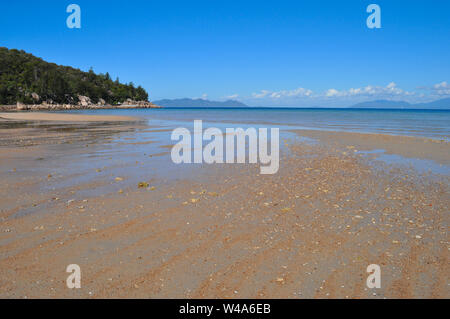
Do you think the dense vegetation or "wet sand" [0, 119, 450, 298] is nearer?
"wet sand" [0, 119, 450, 298]

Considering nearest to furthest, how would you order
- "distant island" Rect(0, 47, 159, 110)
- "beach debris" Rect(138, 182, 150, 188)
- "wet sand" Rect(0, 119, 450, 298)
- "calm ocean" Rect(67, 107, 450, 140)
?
1. "wet sand" Rect(0, 119, 450, 298)
2. "beach debris" Rect(138, 182, 150, 188)
3. "calm ocean" Rect(67, 107, 450, 140)
4. "distant island" Rect(0, 47, 159, 110)

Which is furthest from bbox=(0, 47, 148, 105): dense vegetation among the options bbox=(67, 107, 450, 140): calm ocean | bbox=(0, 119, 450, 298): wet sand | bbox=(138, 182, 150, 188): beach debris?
bbox=(0, 119, 450, 298): wet sand

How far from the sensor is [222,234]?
577 centimetres

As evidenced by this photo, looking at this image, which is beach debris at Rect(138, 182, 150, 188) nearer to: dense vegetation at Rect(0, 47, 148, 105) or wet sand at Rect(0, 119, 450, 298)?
wet sand at Rect(0, 119, 450, 298)

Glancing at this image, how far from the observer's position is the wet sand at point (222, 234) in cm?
415

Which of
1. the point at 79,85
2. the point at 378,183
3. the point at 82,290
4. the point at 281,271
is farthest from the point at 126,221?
the point at 79,85

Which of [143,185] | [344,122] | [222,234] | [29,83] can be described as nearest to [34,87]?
[29,83]

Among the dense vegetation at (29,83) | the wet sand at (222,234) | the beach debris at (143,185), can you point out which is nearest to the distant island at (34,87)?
the dense vegetation at (29,83)

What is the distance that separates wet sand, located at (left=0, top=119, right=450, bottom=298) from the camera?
4152 mm

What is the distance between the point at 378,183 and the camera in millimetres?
9664

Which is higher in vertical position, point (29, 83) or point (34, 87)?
point (29, 83)

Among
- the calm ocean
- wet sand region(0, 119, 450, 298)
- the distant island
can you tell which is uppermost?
the distant island

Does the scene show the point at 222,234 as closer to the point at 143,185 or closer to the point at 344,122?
the point at 143,185
